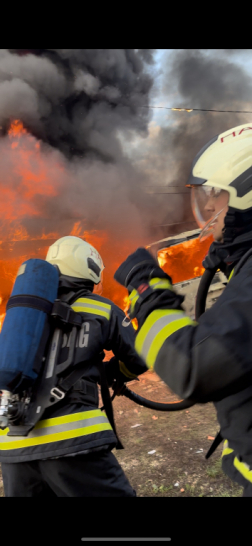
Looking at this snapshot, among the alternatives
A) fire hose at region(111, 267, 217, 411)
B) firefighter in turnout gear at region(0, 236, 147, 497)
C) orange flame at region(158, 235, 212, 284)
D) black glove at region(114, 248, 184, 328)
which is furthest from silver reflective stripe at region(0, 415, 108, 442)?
orange flame at region(158, 235, 212, 284)

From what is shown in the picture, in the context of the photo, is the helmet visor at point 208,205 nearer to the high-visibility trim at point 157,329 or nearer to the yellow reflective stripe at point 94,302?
the high-visibility trim at point 157,329

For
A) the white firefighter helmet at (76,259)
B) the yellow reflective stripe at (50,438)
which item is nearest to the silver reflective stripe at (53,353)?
the yellow reflective stripe at (50,438)

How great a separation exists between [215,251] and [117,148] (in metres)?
10.2

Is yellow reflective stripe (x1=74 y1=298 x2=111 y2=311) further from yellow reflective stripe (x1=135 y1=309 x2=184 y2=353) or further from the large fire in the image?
the large fire

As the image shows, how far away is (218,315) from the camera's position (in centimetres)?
97

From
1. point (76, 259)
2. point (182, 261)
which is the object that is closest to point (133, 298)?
point (76, 259)

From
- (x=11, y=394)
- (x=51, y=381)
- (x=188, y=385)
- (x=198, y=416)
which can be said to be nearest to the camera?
(x=188, y=385)

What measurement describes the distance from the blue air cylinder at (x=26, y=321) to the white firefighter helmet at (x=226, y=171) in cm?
106

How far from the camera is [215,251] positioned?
141 cm

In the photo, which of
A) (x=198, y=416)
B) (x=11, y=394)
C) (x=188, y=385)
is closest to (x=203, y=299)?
(x=188, y=385)

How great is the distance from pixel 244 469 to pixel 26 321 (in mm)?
1296

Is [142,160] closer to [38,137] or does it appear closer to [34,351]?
[38,137]

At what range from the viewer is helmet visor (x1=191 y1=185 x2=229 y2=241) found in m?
1.37

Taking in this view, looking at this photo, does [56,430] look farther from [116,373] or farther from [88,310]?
[116,373]
